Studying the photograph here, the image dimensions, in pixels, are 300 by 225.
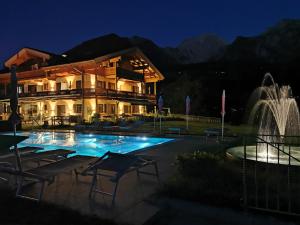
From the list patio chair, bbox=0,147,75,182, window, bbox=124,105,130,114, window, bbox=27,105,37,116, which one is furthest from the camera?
window, bbox=124,105,130,114

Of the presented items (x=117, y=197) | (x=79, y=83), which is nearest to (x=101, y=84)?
(x=79, y=83)

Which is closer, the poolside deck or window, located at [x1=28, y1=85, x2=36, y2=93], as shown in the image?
the poolside deck

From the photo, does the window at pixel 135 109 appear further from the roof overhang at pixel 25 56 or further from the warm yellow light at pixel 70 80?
the roof overhang at pixel 25 56

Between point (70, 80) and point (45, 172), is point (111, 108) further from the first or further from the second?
point (45, 172)

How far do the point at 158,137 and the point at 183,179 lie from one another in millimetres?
10245

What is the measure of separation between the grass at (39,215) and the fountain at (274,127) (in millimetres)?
2935

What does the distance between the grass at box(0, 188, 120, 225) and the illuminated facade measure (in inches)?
861

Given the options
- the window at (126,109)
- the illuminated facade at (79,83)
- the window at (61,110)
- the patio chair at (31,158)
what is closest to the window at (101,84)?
the illuminated facade at (79,83)

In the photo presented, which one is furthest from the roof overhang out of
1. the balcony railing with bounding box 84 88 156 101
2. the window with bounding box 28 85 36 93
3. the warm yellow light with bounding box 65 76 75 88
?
the balcony railing with bounding box 84 88 156 101

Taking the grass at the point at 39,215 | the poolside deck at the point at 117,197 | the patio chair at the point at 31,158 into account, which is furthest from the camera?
the patio chair at the point at 31,158

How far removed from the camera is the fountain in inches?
237

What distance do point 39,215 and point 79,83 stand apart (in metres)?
27.0

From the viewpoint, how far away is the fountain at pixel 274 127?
19.8ft

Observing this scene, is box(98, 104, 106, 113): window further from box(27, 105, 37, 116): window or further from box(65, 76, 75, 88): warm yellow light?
box(27, 105, 37, 116): window
